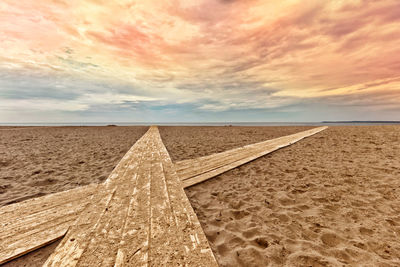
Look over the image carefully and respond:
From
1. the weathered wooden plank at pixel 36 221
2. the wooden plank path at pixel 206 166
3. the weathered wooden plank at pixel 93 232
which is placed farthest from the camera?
the wooden plank path at pixel 206 166

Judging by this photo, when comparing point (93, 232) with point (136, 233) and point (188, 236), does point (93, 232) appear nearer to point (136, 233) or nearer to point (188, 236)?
point (136, 233)

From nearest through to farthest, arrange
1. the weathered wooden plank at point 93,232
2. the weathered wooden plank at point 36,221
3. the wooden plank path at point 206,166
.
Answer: the weathered wooden plank at point 93,232, the weathered wooden plank at point 36,221, the wooden plank path at point 206,166

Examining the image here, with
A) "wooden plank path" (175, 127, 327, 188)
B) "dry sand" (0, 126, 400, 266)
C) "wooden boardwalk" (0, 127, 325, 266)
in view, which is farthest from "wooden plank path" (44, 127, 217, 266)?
"wooden plank path" (175, 127, 327, 188)

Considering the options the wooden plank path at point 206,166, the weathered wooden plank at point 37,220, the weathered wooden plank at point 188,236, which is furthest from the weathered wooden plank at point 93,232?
the wooden plank path at point 206,166

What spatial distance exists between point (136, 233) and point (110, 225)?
1.57 feet

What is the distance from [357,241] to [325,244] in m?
0.50

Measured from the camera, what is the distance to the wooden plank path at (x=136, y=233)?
1.87 metres

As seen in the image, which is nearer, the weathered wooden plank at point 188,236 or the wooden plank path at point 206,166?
the weathered wooden plank at point 188,236

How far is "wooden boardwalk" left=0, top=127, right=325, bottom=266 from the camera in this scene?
1937 millimetres

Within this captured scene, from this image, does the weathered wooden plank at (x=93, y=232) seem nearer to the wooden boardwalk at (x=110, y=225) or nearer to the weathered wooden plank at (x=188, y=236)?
the wooden boardwalk at (x=110, y=225)

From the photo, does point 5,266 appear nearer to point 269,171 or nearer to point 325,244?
point 325,244

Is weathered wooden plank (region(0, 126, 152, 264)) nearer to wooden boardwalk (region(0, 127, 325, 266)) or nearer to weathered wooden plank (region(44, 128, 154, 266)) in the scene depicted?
wooden boardwalk (region(0, 127, 325, 266))

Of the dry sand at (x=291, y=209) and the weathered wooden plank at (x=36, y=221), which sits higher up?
the weathered wooden plank at (x=36, y=221)

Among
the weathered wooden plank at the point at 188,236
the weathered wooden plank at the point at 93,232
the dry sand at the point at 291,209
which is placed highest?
the weathered wooden plank at the point at 93,232
